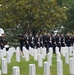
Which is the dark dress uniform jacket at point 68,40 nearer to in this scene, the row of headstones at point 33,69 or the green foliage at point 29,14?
the green foliage at point 29,14

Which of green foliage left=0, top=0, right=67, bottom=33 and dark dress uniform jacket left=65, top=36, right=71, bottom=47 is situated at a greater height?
green foliage left=0, top=0, right=67, bottom=33

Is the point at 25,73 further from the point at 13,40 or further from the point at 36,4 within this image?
the point at 13,40

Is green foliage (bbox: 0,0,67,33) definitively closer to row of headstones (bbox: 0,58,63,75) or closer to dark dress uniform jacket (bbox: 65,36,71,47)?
dark dress uniform jacket (bbox: 65,36,71,47)

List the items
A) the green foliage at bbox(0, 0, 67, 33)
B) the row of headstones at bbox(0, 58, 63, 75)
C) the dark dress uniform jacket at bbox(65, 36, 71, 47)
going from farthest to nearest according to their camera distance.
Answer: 1. the green foliage at bbox(0, 0, 67, 33)
2. the dark dress uniform jacket at bbox(65, 36, 71, 47)
3. the row of headstones at bbox(0, 58, 63, 75)

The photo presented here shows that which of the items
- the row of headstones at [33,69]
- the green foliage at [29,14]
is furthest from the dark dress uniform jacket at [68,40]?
the row of headstones at [33,69]

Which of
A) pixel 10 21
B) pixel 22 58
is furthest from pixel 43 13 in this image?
pixel 22 58

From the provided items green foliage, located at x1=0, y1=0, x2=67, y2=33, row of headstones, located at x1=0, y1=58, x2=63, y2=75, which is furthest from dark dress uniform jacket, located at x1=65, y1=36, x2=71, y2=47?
row of headstones, located at x1=0, y1=58, x2=63, y2=75

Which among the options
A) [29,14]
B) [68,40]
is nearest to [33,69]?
[68,40]

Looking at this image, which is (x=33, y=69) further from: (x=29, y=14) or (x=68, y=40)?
(x=29, y=14)

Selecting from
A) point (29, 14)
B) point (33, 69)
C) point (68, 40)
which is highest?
point (29, 14)

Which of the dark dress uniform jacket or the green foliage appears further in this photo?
the green foliage

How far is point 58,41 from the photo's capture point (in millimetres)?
24969

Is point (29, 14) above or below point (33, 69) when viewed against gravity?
above

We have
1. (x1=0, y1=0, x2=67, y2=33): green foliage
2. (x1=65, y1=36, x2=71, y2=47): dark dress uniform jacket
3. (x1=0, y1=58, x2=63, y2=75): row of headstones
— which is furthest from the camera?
(x1=0, y1=0, x2=67, y2=33): green foliage
